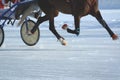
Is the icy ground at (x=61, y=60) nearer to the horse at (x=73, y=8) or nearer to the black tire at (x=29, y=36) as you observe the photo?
the black tire at (x=29, y=36)

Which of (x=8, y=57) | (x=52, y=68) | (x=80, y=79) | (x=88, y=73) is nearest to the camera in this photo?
(x=80, y=79)

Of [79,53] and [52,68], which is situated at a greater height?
[52,68]

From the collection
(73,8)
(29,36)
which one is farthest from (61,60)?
(29,36)

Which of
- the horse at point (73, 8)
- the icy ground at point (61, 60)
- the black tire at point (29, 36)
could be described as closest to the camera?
the icy ground at point (61, 60)

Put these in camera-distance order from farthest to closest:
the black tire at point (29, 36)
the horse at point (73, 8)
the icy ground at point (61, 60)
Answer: the black tire at point (29, 36) → the horse at point (73, 8) → the icy ground at point (61, 60)

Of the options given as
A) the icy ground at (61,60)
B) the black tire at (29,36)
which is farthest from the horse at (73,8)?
the black tire at (29,36)

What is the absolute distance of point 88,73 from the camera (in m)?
6.68

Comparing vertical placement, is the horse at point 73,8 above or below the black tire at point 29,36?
above

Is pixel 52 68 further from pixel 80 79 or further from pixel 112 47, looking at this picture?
pixel 112 47

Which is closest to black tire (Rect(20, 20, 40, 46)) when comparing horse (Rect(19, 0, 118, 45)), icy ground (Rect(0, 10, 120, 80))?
icy ground (Rect(0, 10, 120, 80))

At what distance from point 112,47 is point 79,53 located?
107cm

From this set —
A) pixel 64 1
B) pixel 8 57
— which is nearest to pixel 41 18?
pixel 64 1

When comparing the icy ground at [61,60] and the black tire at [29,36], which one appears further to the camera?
the black tire at [29,36]

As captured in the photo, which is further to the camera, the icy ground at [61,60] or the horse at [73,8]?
the horse at [73,8]
